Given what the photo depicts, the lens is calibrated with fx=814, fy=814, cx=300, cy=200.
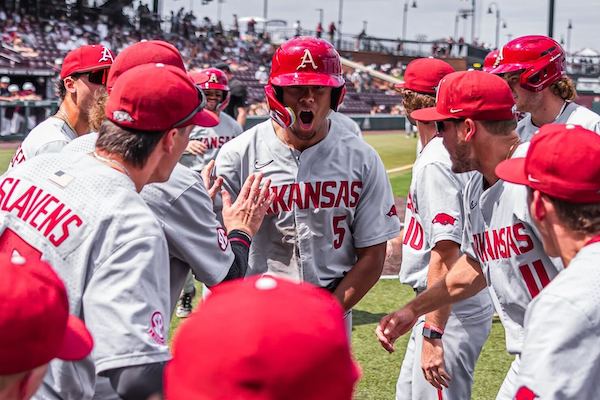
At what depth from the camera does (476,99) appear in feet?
12.5

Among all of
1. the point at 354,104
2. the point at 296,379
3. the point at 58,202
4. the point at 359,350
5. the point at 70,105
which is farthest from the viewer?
the point at 354,104

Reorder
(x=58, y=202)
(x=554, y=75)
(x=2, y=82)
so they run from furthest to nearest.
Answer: (x=2, y=82), (x=554, y=75), (x=58, y=202)

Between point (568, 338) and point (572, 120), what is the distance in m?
3.73

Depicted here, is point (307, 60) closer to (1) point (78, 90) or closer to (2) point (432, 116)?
(2) point (432, 116)

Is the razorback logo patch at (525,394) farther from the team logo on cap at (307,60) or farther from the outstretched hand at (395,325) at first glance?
the team logo on cap at (307,60)

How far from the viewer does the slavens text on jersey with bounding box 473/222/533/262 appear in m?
3.40

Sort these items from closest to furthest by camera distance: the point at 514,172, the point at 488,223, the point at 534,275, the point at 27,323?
1. the point at 27,323
2. the point at 514,172
3. the point at 534,275
4. the point at 488,223

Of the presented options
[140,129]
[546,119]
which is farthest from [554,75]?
[140,129]

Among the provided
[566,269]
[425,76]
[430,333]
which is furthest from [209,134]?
[566,269]

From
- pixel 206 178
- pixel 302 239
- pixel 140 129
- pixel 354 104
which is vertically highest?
pixel 140 129

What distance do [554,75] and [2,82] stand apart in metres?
23.0

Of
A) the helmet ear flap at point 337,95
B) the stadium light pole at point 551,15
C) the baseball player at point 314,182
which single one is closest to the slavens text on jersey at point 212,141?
the baseball player at point 314,182

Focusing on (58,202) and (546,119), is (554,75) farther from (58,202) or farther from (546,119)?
(58,202)

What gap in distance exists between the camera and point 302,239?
14.2ft
